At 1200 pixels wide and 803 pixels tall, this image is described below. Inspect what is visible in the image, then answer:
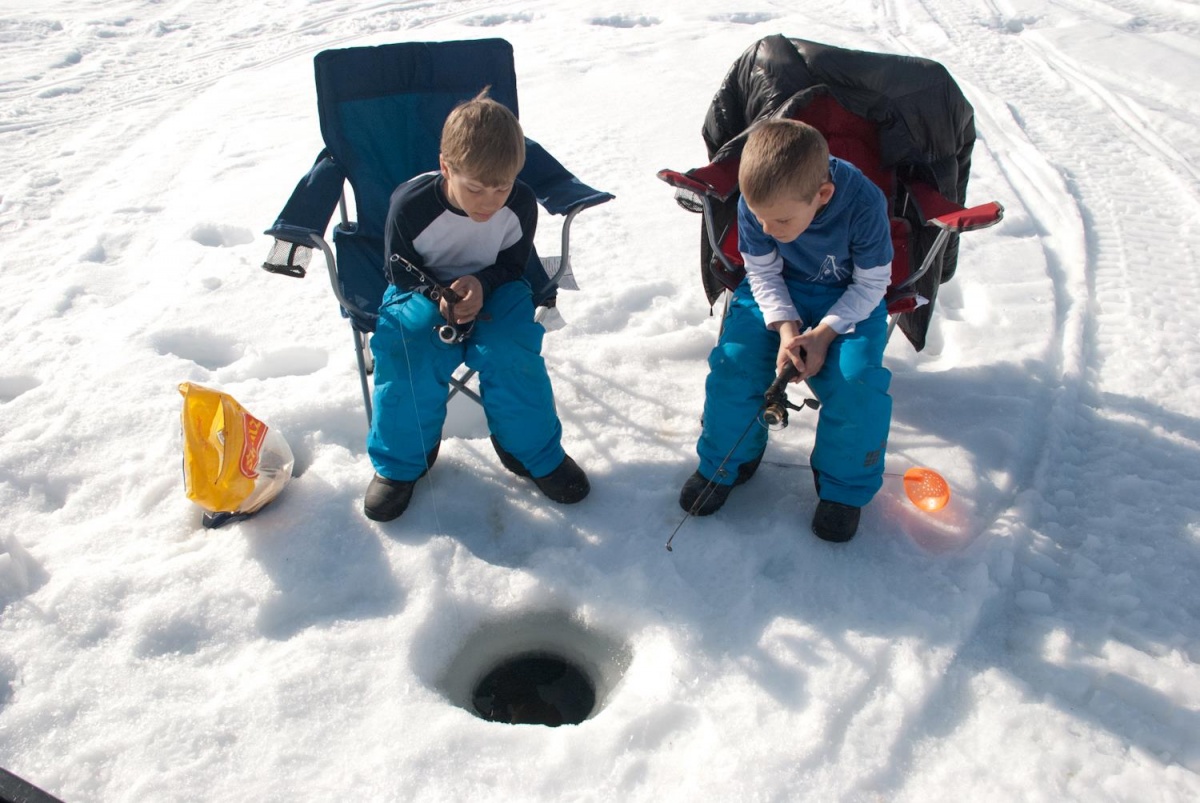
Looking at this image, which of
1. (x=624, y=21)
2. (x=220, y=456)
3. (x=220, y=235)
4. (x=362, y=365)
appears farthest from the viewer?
(x=624, y=21)

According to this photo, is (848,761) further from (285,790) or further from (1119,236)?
(1119,236)

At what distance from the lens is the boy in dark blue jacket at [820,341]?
2.51 m

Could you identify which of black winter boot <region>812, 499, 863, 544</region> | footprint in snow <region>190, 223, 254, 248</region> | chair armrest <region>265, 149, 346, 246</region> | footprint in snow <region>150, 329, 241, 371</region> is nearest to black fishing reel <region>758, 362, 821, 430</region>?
black winter boot <region>812, 499, 863, 544</region>

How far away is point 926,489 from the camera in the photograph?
2.74m

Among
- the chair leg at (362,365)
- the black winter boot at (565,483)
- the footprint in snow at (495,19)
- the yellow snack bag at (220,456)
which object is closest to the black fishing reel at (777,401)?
the black winter boot at (565,483)

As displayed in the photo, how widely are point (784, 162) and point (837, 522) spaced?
1.10m

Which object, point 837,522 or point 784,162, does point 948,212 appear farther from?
point 837,522

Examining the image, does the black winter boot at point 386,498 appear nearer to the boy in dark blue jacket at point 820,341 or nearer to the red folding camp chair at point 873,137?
the boy in dark blue jacket at point 820,341

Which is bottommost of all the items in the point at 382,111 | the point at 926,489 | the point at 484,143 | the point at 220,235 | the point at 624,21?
the point at 220,235

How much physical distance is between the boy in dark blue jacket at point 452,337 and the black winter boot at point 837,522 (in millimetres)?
776

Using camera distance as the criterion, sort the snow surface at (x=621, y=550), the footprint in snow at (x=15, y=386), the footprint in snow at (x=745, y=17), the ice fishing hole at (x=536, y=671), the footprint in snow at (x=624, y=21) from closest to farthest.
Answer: the snow surface at (x=621, y=550)
the ice fishing hole at (x=536, y=671)
the footprint in snow at (x=15, y=386)
the footprint in snow at (x=745, y=17)
the footprint in snow at (x=624, y=21)

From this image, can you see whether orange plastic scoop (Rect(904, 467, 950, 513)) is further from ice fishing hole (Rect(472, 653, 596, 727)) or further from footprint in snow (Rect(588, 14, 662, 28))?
footprint in snow (Rect(588, 14, 662, 28))

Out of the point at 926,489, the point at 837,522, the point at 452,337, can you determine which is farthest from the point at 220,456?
the point at 926,489

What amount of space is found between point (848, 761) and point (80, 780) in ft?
5.99
